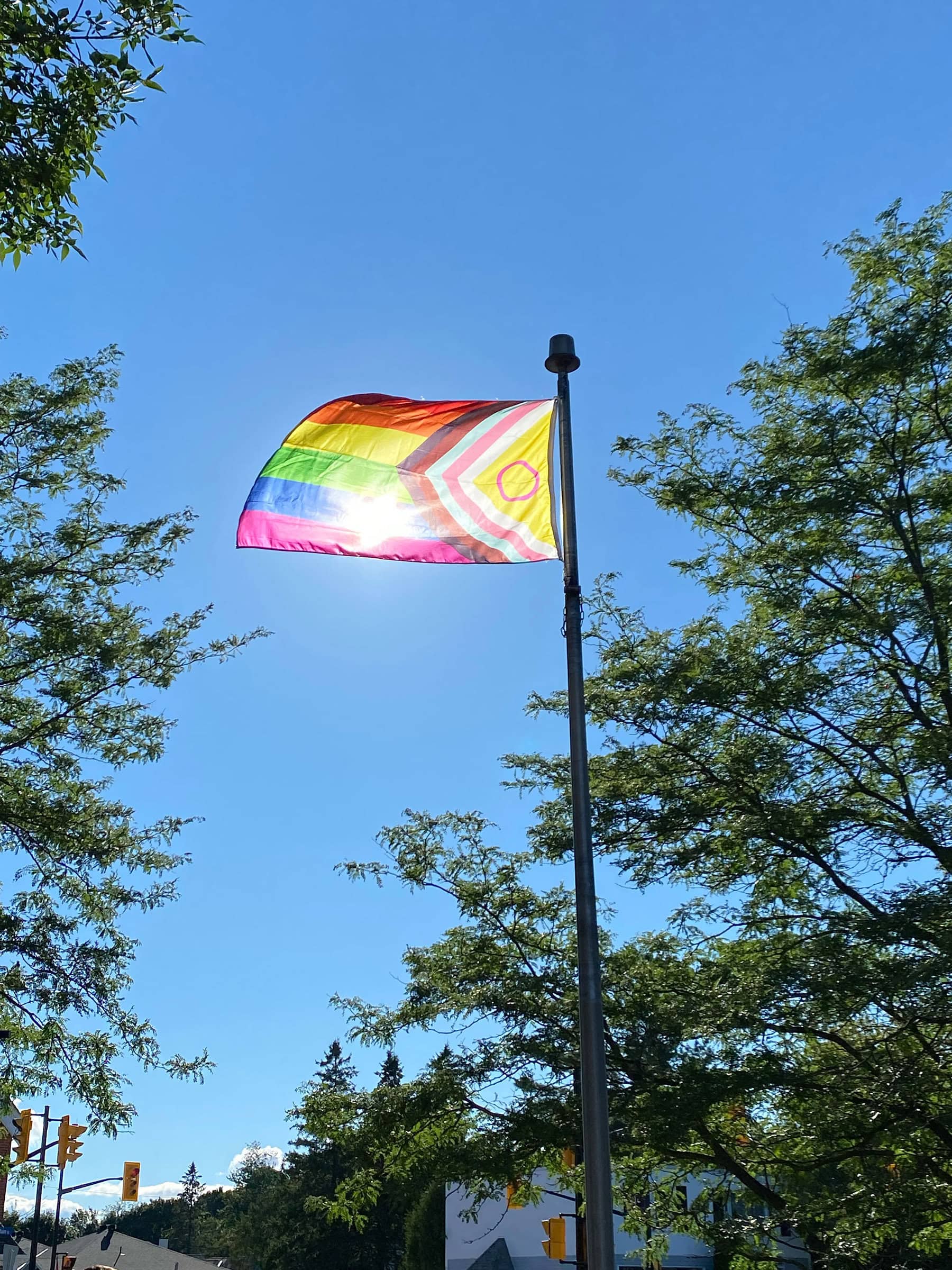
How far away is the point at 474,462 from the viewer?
34.2 feet

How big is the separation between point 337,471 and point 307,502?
45cm

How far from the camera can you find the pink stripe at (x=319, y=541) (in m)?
9.98

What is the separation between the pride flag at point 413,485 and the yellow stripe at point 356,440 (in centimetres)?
1

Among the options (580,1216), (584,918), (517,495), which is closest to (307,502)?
(517,495)

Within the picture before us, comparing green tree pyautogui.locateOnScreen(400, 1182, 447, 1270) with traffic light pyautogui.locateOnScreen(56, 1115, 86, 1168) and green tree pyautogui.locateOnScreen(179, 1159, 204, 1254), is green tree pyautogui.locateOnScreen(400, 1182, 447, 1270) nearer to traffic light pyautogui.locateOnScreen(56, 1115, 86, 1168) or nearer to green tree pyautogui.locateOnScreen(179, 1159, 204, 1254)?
traffic light pyautogui.locateOnScreen(56, 1115, 86, 1168)

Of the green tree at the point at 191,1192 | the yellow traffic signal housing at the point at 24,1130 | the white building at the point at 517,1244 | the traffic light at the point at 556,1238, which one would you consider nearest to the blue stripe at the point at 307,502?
the traffic light at the point at 556,1238

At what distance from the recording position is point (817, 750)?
13078 mm

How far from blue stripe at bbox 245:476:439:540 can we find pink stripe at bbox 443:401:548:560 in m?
0.49

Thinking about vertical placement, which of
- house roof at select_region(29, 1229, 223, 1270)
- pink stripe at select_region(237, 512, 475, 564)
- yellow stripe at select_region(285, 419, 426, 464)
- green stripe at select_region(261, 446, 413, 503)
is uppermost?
yellow stripe at select_region(285, 419, 426, 464)

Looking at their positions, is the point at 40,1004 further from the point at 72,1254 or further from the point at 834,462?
the point at 72,1254

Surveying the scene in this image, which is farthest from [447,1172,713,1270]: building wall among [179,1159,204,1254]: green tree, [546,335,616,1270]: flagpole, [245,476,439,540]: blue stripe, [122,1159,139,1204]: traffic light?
[179,1159,204,1254]: green tree

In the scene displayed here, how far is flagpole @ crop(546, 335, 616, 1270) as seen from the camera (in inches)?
277

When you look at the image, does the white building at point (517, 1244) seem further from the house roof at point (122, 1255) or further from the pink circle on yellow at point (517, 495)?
the pink circle on yellow at point (517, 495)

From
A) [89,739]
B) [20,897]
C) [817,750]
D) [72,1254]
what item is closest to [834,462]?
[817,750]
